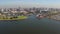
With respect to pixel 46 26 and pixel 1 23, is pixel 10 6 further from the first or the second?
pixel 46 26

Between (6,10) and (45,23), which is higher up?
(6,10)

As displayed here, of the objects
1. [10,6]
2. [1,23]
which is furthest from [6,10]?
[1,23]

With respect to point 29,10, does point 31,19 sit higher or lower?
lower

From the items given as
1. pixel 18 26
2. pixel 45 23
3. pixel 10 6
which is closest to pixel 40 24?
pixel 45 23

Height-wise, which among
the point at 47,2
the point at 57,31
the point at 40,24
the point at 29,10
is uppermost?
the point at 47,2

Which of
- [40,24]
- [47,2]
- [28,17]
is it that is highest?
[47,2]
